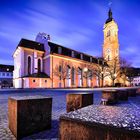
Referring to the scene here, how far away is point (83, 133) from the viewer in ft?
4.95

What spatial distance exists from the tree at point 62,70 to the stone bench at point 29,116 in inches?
1764

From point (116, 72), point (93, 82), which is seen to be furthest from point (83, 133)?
point (93, 82)

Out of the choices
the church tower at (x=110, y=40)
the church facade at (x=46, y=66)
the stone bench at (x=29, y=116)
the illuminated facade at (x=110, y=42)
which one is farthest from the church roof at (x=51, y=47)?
the stone bench at (x=29, y=116)

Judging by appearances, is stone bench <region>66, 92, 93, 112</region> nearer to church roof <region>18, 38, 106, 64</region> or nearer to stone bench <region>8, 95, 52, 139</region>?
stone bench <region>8, 95, 52, 139</region>

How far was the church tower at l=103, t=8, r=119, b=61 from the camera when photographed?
2874 inches

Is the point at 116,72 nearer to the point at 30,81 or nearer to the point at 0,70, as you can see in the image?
the point at 30,81

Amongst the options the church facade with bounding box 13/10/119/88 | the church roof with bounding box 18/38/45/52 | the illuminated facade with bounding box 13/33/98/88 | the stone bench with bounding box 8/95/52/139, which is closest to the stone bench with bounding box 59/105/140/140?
the stone bench with bounding box 8/95/52/139

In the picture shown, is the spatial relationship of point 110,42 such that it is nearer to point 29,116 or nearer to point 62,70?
point 62,70

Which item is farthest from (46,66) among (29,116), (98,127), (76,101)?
(98,127)

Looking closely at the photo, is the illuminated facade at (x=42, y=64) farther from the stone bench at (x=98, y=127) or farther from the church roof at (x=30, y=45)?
the stone bench at (x=98, y=127)

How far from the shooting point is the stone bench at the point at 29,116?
3924mm

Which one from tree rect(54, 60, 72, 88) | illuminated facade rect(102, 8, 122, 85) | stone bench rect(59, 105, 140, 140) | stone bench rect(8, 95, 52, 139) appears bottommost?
stone bench rect(8, 95, 52, 139)

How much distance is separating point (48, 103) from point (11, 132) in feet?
3.72

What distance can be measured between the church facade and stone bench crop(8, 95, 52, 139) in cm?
3567
